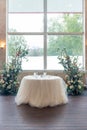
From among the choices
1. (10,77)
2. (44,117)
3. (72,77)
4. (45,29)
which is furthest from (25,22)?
(44,117)

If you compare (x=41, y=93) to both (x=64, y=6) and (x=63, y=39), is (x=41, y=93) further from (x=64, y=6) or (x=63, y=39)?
(x=64, y=6)

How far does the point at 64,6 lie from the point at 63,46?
1.71m

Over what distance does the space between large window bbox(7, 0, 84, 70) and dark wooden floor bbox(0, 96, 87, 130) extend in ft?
10.8

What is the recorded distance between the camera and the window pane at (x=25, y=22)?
8938 mm

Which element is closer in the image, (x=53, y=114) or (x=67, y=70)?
(x=53, y=114)

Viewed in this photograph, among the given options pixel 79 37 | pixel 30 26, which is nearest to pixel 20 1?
pixel 30 26

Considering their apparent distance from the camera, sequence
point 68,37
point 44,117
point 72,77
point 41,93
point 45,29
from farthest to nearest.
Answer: point 68,37 → point 45,29 → point 72,77 → point 41,93 → point 44,117

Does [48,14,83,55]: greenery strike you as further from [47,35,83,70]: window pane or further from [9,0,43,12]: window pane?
[9,0,43,12]: window pane

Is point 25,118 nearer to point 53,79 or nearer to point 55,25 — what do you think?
point 53,79

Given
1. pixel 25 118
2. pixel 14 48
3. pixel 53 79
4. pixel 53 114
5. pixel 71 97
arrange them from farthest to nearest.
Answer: pixel 14 48
pixel 71 97
pixel 53 79
pixel 53 114
pixel 25 118

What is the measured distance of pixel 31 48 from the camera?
29.7 ft

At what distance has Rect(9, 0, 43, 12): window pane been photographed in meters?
8.91

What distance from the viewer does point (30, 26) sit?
895 cm

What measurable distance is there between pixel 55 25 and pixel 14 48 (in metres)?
2.00
